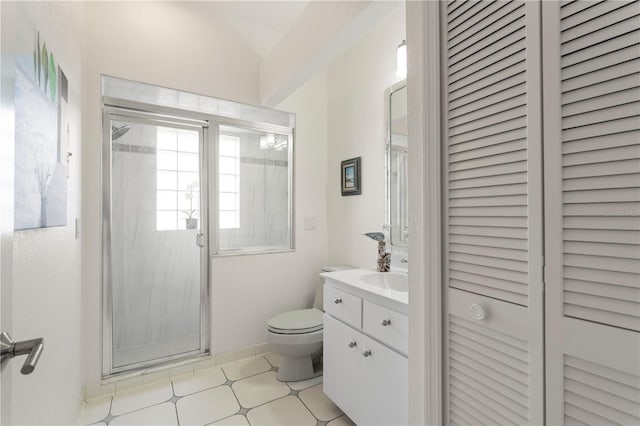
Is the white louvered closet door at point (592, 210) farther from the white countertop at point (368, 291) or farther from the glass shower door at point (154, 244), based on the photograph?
the glass shower door at point (154, 244)

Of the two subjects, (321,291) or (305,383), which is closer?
(305,383)

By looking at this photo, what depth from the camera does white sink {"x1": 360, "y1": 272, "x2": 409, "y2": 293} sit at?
5.80 ft

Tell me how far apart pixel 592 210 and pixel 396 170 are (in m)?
1.51

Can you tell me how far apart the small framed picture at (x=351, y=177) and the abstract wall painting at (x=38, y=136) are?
1.87m

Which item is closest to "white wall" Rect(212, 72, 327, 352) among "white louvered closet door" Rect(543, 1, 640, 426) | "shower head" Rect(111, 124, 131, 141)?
"shower head" Rect(111, 124, 131, 141)

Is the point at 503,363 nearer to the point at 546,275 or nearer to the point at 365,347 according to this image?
the point at 546,275

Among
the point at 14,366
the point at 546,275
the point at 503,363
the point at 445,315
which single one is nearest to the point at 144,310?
the point at 14,366

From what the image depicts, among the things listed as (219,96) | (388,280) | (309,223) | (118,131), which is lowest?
(388,280)

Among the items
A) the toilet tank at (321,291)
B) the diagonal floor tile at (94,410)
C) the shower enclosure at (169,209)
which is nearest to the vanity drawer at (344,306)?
the toilet tank at (321,291)

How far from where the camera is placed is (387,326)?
4.46ft

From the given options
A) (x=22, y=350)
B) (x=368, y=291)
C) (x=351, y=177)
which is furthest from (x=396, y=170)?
(x=22, y=350)

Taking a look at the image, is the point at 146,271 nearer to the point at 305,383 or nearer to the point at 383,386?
the point at 305,383

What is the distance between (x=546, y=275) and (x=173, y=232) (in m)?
2.32

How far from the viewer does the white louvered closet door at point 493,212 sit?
2.38 feet
